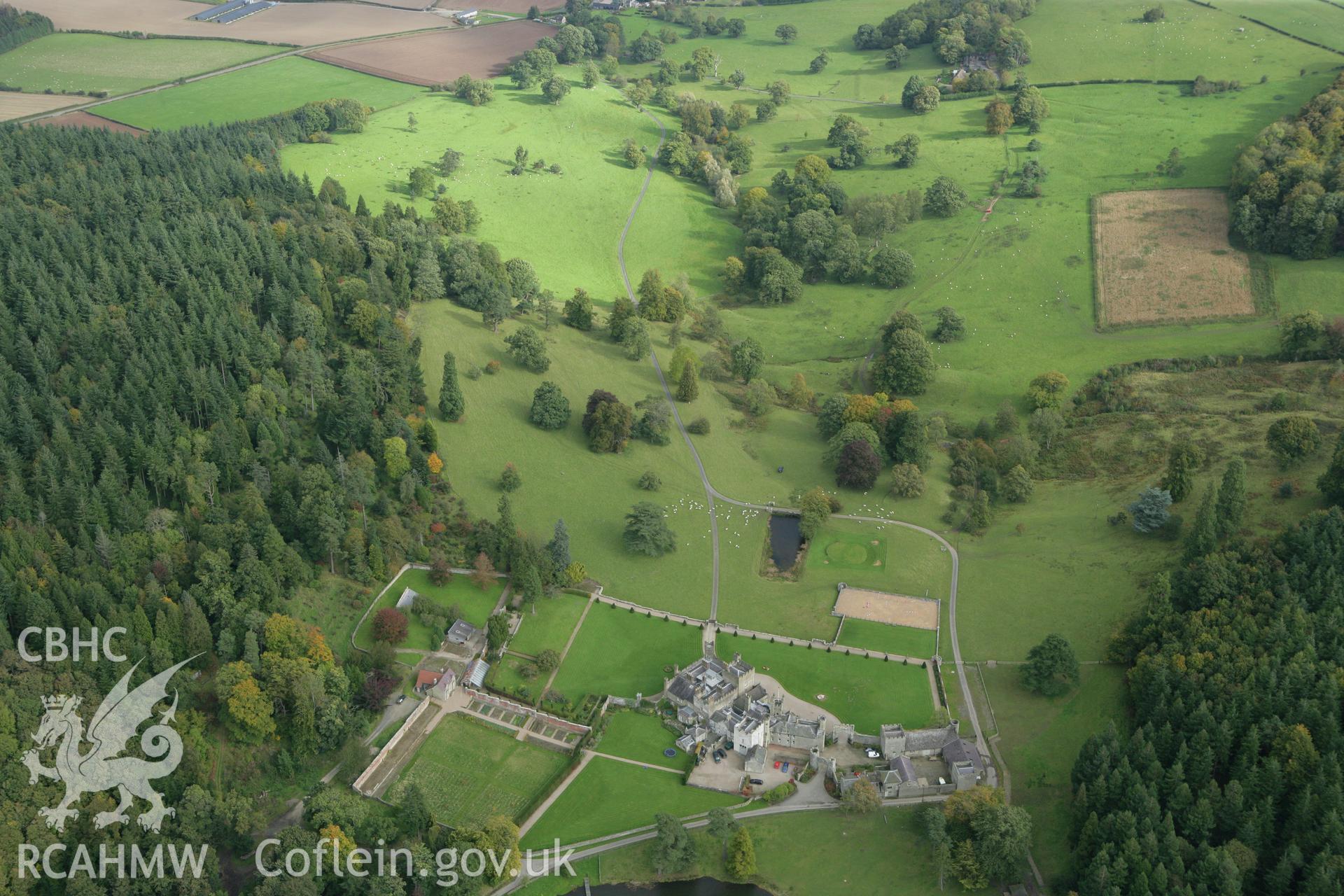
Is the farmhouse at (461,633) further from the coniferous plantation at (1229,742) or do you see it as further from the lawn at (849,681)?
the coniferous plantation at (1229,742)

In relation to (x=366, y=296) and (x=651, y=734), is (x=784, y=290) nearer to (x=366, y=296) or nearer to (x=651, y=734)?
(x=366, y=296)

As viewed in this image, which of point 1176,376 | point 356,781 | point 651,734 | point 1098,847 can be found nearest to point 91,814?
point 356,781

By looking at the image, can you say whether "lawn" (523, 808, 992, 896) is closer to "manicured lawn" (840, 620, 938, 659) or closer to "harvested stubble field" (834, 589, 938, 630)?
"manicured lawn" (840, 620, 938, 659)

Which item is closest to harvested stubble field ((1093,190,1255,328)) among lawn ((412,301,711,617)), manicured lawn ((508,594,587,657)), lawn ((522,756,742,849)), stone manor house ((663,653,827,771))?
lawn ((412,301,711,617))

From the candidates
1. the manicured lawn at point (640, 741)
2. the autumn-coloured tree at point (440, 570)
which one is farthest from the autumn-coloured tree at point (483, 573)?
the manicured lawn at point (640, 741)

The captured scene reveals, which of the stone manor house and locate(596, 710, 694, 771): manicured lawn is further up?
the stone manor house

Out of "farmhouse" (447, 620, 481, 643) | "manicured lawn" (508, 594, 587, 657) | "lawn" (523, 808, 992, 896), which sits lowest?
"lawn" (523, 808, 992, 896)

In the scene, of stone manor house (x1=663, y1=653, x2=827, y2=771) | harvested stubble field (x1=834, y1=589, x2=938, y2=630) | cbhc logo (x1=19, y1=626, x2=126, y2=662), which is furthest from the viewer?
harvested stubble field (x1=834, y1=589, x2=938, y2=630)
